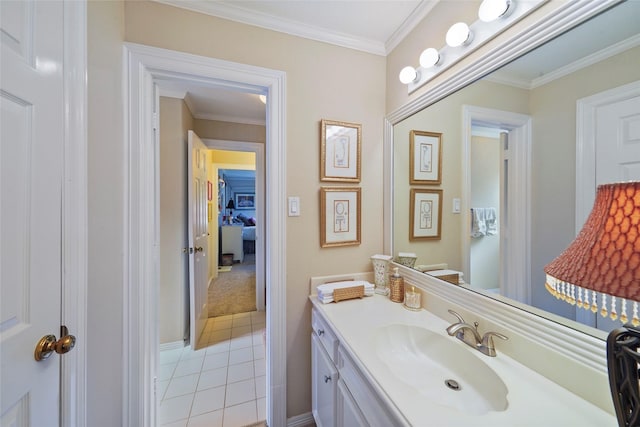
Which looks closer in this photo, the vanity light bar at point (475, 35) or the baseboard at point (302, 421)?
the vanity light bar at point (475, 35)

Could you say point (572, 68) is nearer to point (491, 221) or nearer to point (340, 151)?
point (491, 221)

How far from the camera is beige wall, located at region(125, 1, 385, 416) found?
1.29 m

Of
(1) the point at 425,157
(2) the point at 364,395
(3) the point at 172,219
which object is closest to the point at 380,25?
(1) the point at 425,157

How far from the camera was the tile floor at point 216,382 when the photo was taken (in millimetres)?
1512

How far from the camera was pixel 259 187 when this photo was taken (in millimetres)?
2924

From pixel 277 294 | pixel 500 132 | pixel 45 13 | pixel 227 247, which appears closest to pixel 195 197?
pixel 277 294

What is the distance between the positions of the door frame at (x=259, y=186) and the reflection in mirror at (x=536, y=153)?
219 cm

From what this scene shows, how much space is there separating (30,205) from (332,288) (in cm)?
121

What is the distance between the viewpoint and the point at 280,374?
137cm

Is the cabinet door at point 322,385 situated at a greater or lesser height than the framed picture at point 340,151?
lesser

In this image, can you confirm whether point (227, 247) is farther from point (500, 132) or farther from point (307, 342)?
point (500, 132)

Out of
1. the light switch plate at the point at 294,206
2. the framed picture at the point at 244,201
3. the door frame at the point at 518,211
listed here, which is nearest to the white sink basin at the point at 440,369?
the door frame at the point at 518,211

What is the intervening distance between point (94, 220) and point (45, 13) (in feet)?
2.22

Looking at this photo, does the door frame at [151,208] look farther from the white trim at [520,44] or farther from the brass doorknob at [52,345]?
the white trim at [520,44]
